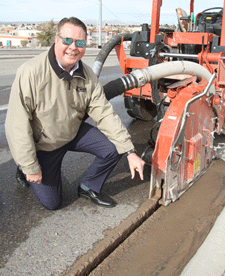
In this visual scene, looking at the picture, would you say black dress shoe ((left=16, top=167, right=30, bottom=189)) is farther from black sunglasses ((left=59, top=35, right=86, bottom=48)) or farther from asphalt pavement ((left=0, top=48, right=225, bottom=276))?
black sunglasses ((left=59, top=35, right=86, bottom=48))

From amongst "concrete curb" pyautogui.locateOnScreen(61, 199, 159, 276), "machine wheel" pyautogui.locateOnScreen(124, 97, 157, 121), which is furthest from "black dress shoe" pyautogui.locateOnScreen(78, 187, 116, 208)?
"machine wheel" pyautogui.locateOnScreen(124, 97, 157, 121)

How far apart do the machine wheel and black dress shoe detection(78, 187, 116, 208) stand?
2.35 metres

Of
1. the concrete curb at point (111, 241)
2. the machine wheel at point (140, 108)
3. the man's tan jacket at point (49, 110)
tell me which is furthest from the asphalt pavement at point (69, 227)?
the machine wheel at point (140, 108)

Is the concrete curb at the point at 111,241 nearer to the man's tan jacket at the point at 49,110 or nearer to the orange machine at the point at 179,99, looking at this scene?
the orange machine at the point at 179,99

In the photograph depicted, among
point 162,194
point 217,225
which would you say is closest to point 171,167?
point 162,194

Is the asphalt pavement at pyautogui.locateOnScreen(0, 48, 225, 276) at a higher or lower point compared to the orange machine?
lower

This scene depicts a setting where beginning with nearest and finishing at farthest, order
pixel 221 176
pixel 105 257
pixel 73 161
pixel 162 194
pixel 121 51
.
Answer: pixel 105 257 → pixel 162 194 → pixel 221 176 → pixel 73 161 → pixel 121 51

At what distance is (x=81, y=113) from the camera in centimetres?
265

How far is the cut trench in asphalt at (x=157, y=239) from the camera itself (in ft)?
6.82

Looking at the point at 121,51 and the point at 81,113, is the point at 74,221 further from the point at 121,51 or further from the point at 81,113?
the point at 121,51

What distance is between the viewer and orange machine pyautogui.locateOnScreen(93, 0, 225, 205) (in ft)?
8.51

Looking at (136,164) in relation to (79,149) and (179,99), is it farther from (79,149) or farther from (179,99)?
(179,99)

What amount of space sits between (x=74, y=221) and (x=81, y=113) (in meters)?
0.92

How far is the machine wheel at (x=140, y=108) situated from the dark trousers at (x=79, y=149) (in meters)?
2.22
